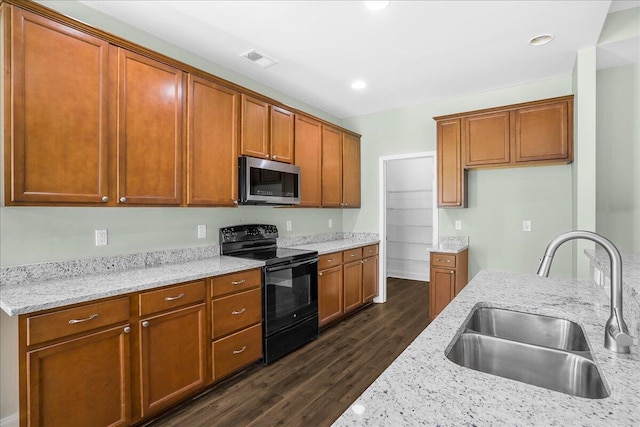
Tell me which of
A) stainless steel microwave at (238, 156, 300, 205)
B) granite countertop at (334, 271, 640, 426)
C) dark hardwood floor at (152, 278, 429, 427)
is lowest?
dark hardwood floor at (152, 278, 429, 427)

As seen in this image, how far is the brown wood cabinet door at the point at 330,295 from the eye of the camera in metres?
3.50

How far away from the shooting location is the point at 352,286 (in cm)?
404

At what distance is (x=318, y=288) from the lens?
342cm

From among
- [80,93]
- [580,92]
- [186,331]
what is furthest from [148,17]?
[580,92]

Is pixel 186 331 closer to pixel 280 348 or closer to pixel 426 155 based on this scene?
pixel 280 348

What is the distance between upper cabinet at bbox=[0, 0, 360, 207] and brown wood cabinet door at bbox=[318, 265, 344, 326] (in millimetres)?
1360

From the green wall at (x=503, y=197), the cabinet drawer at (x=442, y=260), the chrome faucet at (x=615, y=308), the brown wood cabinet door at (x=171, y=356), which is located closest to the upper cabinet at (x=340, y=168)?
the green wall at (x=503, y=197)

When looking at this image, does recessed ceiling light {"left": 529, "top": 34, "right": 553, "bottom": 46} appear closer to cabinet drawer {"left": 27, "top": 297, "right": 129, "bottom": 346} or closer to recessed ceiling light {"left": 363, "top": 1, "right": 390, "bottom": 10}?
recessed ceiling light {"left": 363, "top": 1, "right": 390, "bottom": 10}

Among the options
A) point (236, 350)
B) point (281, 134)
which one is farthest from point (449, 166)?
point (236, 350)

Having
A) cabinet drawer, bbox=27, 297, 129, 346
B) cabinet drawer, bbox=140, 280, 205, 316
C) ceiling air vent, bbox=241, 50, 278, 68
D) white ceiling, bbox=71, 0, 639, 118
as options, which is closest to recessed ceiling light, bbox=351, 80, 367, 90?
white ceiling, bbox=71, 0, 639, 118

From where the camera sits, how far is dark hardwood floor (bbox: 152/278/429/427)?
2.11 metres

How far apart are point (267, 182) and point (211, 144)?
2.15 feet

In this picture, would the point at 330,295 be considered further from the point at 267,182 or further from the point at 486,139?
the point at 486,139

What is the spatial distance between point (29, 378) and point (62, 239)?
0.91m
